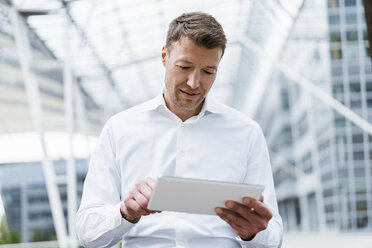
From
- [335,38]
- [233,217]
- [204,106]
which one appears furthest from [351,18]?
[233,217]

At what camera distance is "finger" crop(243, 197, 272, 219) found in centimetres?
268

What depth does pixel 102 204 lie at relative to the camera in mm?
3324

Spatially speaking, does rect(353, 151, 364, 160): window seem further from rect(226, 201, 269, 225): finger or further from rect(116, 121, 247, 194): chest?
rect(226, 201, 269, 225): finger

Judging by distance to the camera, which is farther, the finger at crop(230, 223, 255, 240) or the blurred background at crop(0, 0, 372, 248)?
the blurred background at crop(0, 0, 372, 248)

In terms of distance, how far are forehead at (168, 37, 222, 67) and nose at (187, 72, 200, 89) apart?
0.07 m

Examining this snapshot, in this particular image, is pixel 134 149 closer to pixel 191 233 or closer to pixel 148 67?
pixel 191 233

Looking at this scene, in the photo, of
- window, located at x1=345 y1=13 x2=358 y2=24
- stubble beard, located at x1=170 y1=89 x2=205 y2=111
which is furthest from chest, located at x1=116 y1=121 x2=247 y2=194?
window, located at x1=345 y1=13 x2=358 y2=24

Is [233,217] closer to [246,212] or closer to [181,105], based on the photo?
[246,212]

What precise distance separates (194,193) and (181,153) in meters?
0.79

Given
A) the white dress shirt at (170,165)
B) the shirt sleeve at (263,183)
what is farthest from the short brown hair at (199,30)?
the shirt sleeve at (263,183)

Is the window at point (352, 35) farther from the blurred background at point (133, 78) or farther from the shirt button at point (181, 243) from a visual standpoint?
the shirt button at point (181, 243)

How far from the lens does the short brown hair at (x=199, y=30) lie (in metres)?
3.25

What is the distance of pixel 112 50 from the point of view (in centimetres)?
2602

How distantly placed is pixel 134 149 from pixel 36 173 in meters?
30.8
